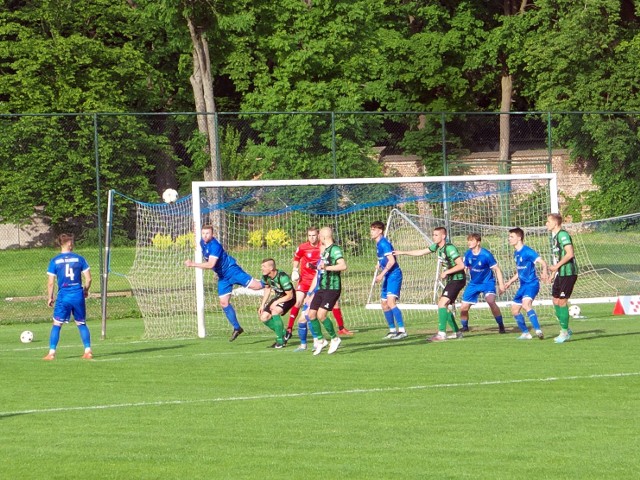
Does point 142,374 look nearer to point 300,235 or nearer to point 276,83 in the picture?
point 300,235

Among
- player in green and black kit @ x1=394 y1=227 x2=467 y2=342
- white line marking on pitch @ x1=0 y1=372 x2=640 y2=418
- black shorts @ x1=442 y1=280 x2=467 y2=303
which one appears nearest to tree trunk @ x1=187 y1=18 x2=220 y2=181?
player in green and black kit @ x1=394 y1=227 x2=467 y2=342

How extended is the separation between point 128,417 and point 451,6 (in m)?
45.7

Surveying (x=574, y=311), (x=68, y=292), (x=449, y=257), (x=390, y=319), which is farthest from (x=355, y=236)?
(x=68, y=292)

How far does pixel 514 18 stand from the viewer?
51219 millimetres

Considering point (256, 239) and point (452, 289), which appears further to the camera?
point (256, 239)

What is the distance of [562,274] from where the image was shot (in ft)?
56.1

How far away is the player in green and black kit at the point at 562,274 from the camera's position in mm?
16969

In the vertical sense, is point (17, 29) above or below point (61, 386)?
above

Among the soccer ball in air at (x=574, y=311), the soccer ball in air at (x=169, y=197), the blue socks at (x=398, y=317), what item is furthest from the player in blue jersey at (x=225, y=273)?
the soccer ball in air at (x=574, y=311)

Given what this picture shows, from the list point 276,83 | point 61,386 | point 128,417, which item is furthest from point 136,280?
point 276,83

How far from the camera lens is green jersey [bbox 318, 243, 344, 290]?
648 inches

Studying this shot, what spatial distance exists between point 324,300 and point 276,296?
1.54 metres

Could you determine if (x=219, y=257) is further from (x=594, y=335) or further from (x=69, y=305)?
(x=594, y=335)

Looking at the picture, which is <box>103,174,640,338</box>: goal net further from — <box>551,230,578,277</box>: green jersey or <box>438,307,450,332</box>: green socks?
<box>551,230,578,277</box>: green jersey
